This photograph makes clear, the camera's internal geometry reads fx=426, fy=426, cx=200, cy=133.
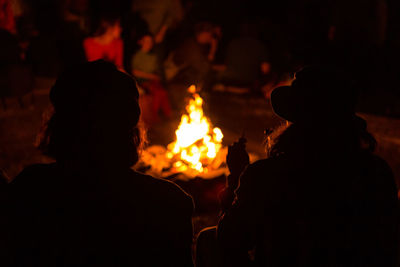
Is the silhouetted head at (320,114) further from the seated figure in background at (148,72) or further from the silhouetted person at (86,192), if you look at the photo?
the seated figure in background at (148,72)

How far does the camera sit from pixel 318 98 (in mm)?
1984

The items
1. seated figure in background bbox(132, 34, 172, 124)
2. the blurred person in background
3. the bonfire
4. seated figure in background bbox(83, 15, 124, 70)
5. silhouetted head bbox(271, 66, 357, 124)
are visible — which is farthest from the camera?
Answer: the blurred person in background

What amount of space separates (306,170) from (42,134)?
1236 millimetres

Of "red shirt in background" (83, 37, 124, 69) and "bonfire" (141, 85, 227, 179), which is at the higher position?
"red shirt in background" (83, 37, 124, 69)

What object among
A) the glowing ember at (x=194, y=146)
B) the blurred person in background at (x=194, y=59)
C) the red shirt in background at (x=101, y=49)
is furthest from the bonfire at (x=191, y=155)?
the blurred person in background at (x=194, y=59)

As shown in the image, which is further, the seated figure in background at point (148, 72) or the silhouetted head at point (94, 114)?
the seated figure in background at point (148, 72)

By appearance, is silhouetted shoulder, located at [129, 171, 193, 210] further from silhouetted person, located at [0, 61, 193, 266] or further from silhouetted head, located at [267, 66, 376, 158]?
silhouetted head, located at [267, 66, 376, 158]

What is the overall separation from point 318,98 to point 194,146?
10.9 feet

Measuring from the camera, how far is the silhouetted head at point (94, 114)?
172cm

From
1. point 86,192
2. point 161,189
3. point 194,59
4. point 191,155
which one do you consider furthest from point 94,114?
point 194,59

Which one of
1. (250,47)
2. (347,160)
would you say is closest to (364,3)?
(250,47)

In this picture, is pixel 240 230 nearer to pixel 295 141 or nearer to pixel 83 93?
pixel 295 141

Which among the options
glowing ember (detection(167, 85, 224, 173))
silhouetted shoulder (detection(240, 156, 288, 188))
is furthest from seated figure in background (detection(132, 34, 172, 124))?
silhouetted shoulder (detection(240, 156, 288, 188))

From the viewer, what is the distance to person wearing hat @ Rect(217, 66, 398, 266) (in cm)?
200
